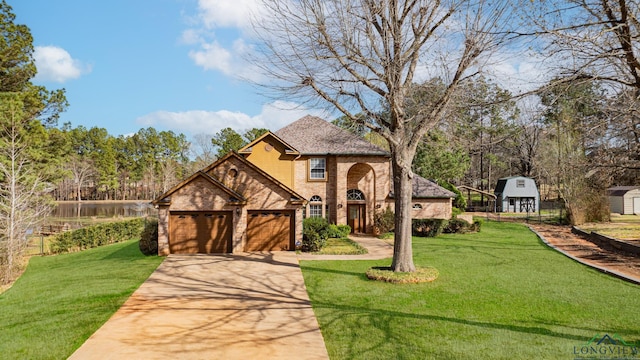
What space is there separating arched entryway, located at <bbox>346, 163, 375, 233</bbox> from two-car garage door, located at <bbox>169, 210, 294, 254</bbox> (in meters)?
7.86

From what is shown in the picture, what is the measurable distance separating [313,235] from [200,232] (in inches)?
209

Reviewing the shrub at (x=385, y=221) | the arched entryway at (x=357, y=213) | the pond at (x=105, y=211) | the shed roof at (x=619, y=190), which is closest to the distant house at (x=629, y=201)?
the shed roof at (x=619, y=190)

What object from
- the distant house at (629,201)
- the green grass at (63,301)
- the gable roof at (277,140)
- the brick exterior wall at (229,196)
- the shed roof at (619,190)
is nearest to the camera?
the green grass at (63,301)

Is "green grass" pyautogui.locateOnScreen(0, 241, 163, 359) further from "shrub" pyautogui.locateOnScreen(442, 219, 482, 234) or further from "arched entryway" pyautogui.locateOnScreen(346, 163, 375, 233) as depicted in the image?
"shrub" pyautogui.locateOnScreen(442, 219, 482, 234)

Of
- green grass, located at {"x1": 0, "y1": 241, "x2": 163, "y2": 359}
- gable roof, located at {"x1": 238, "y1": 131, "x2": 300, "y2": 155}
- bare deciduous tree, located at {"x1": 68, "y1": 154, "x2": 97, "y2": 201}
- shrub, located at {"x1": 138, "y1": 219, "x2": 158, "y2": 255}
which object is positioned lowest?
green grass, located at {"x1": 0, "y1": 241, "x2": 163, "y2": 359}

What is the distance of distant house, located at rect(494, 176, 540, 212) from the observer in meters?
42.3

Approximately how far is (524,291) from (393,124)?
6537 mm

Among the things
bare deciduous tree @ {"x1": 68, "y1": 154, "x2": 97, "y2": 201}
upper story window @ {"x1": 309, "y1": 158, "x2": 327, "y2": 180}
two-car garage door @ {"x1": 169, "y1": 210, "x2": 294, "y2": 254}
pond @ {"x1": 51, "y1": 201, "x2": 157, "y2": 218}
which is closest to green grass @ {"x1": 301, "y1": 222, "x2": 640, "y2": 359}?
two-car garage door @ {"x1": 169, "y1": 210, "x2": 294, "y2": 254}

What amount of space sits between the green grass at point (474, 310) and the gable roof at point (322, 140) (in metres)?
10.4

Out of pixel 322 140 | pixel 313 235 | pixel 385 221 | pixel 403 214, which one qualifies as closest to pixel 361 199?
pixel 385 221

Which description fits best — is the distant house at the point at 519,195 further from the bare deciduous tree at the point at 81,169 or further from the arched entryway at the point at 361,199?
the bare deciduous tree at the point at 81,169

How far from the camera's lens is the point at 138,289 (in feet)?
39.2

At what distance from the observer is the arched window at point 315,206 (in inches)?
984

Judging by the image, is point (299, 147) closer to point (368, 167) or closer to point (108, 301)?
point (368, 167)
